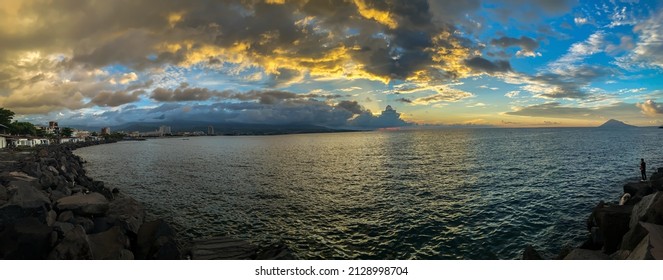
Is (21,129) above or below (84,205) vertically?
above

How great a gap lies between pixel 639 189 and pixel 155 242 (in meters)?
29.3

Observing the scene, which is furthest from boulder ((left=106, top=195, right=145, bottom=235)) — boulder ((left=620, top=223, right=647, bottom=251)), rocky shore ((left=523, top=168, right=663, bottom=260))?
boulder ((left=620, top=223, right=647, bottom=251))

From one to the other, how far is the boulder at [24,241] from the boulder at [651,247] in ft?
56.2

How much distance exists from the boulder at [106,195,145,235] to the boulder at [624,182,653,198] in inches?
1166

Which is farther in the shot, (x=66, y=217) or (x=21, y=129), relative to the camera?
(x=21, y=129)

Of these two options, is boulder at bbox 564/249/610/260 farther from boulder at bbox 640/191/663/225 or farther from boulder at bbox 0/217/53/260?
boulder at bbox 0/217/53/260

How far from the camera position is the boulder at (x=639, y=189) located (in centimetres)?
2044

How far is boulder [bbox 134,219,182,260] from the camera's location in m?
12.9

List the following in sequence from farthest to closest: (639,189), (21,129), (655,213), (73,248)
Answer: (21,129)
(639,189)
(655,213)
(73,248)

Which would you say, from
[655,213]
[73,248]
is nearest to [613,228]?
[655,213]

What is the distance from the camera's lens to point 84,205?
54.7 ft

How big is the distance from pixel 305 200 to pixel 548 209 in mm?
18872

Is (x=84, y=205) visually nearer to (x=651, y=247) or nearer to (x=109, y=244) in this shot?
(x=109, y=244)

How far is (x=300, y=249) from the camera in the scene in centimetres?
1692
